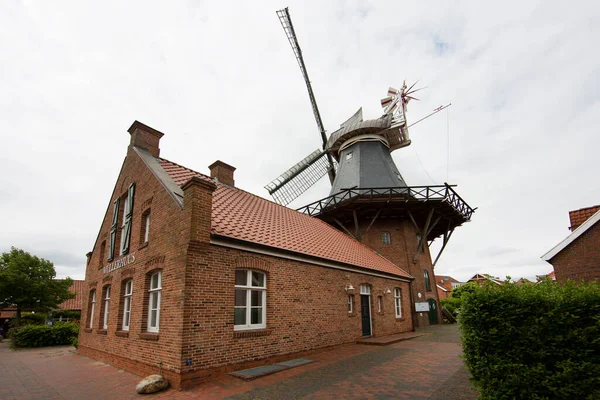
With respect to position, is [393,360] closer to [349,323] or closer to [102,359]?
[349,323]

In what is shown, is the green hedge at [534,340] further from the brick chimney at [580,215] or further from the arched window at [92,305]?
the arched window at [92,305]

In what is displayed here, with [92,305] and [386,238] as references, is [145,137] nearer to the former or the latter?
[92,305]

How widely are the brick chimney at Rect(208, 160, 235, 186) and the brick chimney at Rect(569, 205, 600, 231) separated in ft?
44.4

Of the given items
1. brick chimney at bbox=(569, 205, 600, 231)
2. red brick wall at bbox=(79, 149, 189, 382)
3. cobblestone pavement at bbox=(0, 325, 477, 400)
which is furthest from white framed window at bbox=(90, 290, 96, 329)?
brick chimney at bbox=(569, 205, 600, 231)

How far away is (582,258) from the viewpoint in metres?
10.5

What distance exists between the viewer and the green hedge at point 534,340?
14.4 feet

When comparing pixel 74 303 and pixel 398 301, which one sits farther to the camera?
pixel 74 303

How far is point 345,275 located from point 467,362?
7.59 m

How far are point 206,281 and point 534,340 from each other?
6.34 m

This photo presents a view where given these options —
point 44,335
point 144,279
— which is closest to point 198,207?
point 144,279

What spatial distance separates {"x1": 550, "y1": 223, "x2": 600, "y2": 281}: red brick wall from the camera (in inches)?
401

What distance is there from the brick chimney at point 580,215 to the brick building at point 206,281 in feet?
24.8

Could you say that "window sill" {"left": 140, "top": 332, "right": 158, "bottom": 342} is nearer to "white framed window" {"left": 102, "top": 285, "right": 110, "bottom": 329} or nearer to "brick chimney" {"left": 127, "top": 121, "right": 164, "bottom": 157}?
"white framed window" {"left": 102, "top": 285, "right": 110, "bottom": 329}

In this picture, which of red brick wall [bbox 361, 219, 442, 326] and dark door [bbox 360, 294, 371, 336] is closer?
dark door [bbox 360, 294, 371, 336]
